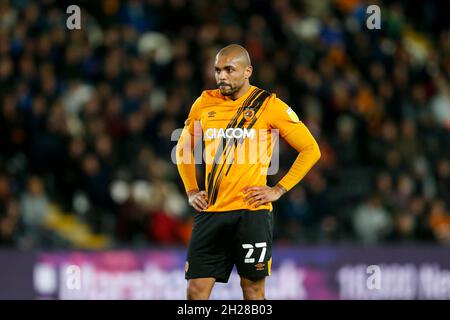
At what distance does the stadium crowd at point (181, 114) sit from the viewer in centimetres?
1438

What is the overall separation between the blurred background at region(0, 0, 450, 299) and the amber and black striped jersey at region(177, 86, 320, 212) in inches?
237

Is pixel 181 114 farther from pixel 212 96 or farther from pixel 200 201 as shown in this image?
pixel 200 201

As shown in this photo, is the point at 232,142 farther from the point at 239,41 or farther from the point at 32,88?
the point at 239,41

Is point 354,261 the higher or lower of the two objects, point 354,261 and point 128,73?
the lower

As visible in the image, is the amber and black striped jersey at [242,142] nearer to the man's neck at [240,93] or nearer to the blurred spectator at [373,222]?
the man's neck at [240,93]

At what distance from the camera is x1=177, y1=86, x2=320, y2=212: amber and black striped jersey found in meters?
7.89

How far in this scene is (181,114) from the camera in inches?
586

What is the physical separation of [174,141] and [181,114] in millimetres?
685

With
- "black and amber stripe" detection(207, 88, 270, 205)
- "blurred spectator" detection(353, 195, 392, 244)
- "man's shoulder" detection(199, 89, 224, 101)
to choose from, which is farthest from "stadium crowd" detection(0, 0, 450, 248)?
"black and amber stripe" detection(207, 88, 270, 205)

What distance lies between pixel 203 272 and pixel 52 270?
20.6 feet

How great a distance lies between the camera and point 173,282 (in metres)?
13.9

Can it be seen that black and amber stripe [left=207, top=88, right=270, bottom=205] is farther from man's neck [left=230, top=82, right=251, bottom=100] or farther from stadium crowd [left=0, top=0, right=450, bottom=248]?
stadium crowd [left=0, top=0, right=450, bottom=248]

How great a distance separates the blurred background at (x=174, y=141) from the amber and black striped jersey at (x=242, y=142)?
6.02m
